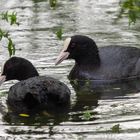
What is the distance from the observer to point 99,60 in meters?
12.4

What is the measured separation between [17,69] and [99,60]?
1731 mm

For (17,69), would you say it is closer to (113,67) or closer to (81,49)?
(81,49)

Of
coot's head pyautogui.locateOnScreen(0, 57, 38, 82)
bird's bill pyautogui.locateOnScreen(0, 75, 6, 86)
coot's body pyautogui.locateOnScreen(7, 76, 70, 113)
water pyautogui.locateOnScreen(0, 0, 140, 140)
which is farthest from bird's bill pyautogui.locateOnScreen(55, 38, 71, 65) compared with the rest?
coot's body pyautogui.locateOnScreen(7, 76, 70, 113)

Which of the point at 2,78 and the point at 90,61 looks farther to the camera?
the point at 90,61

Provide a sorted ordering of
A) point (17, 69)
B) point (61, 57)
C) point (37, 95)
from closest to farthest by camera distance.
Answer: point (37, 95), point (17, 69), point (61, 57)

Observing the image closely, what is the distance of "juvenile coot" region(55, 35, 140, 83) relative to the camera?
479 inches

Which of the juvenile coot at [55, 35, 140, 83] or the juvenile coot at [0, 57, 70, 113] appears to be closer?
the juvenile coot at [0, 57, 70, 113]

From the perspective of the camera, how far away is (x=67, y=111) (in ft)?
33.4

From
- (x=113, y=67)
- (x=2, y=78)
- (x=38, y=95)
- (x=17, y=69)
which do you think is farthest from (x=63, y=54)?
(x=38, y=95)

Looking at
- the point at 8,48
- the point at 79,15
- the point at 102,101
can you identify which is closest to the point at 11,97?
the point at 102,101

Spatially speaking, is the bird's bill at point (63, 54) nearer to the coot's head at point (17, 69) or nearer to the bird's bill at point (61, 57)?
the bird's bill at point (61, 57)

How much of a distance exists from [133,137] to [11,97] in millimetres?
2225

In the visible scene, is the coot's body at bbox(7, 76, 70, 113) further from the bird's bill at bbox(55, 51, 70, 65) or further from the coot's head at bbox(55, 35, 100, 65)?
the coot's head at bbox(55, 35, 100, 65)

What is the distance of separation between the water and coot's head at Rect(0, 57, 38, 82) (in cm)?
23
